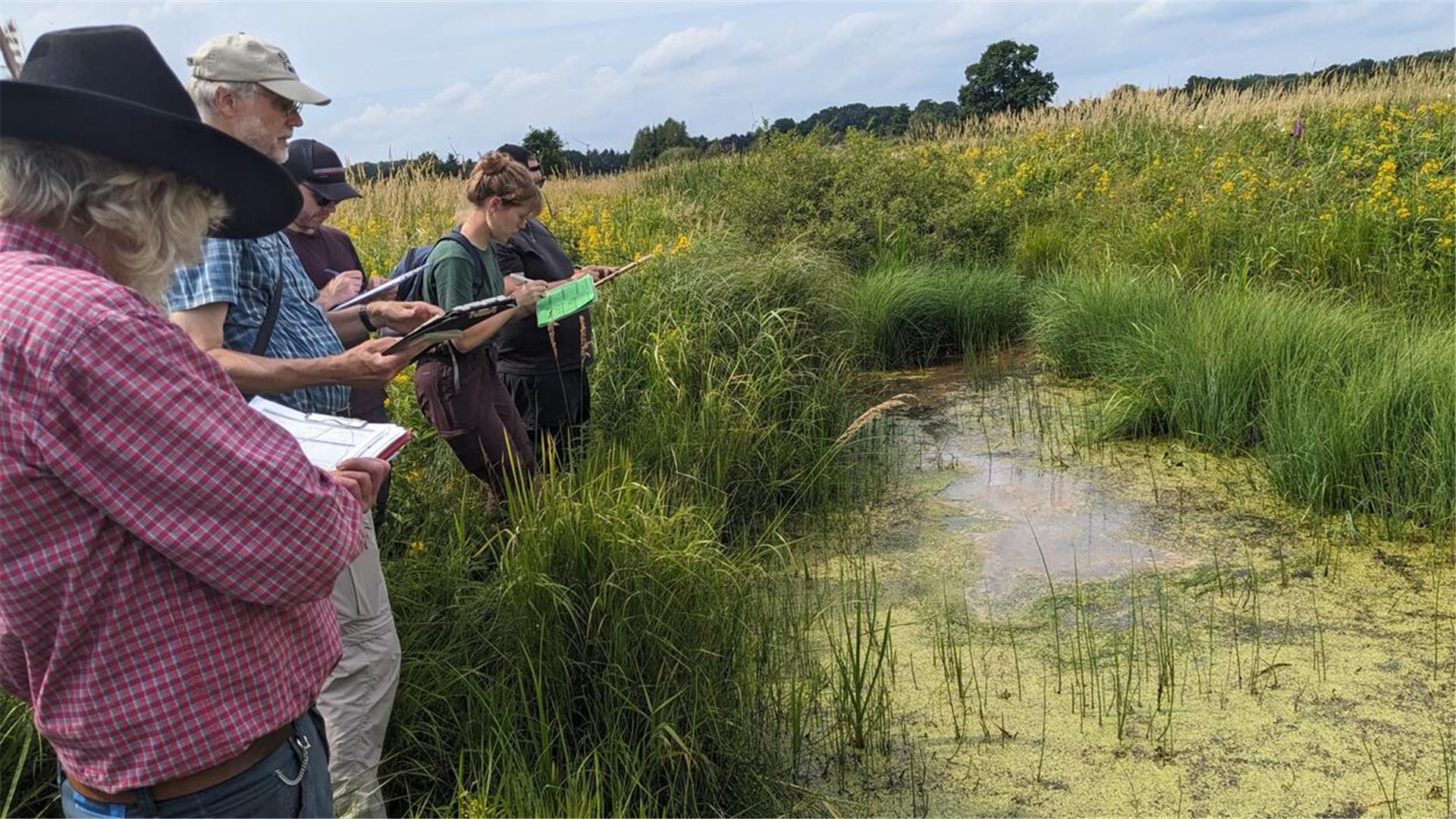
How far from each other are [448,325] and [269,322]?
38 centimetres

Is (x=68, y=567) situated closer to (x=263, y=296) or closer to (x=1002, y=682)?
(x=263, y=296)

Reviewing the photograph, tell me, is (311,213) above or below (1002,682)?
above

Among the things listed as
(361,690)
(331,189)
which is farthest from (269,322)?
(331,189)

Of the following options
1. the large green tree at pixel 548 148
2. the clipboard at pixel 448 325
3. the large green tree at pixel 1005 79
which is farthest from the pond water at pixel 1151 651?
the large green tree at pixel 1005 79

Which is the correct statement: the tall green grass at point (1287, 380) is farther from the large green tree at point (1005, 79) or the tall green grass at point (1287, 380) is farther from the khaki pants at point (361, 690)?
the large green tree at point (1005, 79)

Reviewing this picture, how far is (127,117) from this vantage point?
3.86 ft

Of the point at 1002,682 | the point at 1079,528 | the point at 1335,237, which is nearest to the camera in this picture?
the point at 1002,682

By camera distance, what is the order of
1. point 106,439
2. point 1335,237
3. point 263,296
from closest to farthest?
point 106,439 → point 263,296 → point 1335,237

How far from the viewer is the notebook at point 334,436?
1618mm

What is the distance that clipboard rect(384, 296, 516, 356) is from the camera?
222cm

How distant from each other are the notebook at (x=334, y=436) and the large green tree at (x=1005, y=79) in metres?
29.8

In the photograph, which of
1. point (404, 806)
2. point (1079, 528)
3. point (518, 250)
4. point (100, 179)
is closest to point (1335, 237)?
point (1079, 528)

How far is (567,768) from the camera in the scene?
225 centimetres

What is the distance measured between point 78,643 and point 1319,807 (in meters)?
2.51
